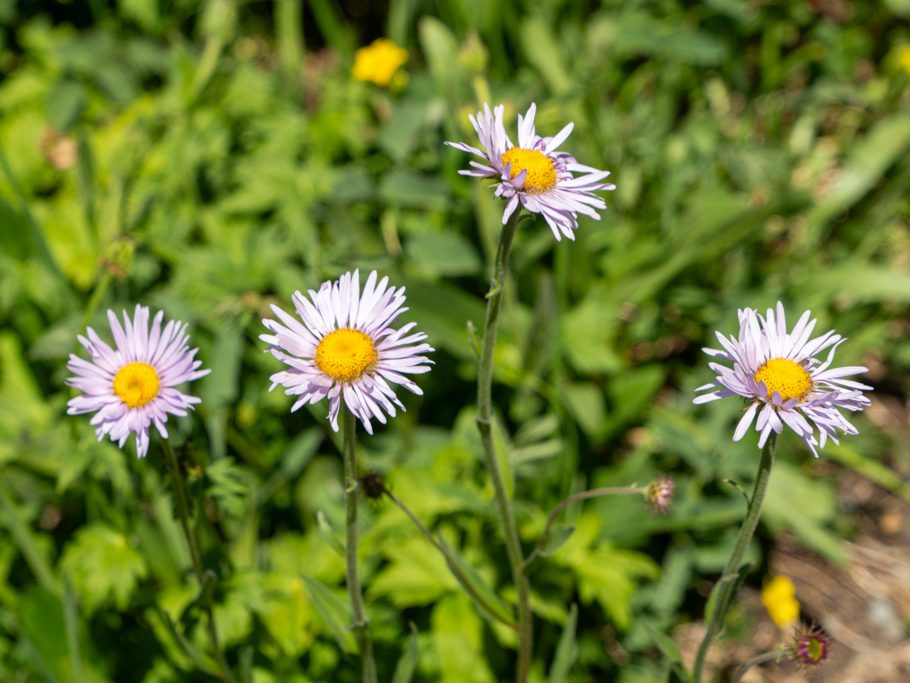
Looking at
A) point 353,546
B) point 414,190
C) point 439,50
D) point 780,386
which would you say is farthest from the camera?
point 439,50

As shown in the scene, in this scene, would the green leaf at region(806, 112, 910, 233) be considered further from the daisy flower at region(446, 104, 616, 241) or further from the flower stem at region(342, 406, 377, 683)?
the flower stem at region(342, 406, 377, 683)

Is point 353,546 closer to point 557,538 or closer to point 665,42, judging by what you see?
point 557,538

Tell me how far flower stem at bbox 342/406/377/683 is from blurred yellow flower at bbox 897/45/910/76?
2734 mm

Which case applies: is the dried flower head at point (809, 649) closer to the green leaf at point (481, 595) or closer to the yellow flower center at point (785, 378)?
the yellow flower center at point (785, 378)

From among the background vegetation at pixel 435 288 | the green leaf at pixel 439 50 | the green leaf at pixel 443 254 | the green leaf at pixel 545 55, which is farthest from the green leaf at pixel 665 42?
the green leaf at pixel 443 254

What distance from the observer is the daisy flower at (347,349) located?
1482 millimetres

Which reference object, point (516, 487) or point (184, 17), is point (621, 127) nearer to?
point (516, 487)

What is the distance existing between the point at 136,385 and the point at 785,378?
3.56ft

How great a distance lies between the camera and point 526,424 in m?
2.69

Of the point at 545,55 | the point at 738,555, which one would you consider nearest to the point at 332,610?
the point at 738,555

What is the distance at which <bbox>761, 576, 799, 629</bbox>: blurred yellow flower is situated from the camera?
270cm

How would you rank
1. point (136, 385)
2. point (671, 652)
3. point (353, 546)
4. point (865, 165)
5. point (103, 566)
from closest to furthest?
point (136, 385) → point (353, 546) → point (671, 652) → point (103, 566) → point (865, 165)

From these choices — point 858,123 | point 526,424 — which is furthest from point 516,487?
point 858,123

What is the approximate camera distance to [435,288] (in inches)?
105
